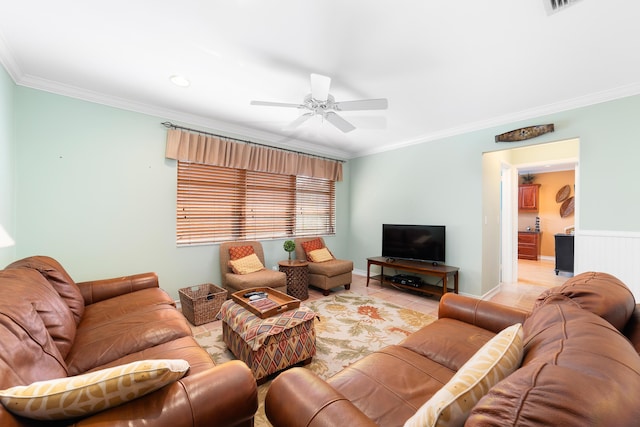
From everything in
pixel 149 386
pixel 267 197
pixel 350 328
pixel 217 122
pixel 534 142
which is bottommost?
pixel 350 328

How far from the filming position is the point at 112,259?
9.79 ft

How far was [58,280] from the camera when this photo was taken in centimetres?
191

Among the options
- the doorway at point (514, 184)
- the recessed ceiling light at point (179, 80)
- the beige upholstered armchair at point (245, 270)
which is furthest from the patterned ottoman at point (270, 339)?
the doorway at point (514, 184)

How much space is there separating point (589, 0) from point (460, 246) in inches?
118

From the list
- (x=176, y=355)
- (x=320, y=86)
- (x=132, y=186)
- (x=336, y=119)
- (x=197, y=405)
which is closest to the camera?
(x=197, y=405)

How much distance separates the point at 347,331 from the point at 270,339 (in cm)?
114

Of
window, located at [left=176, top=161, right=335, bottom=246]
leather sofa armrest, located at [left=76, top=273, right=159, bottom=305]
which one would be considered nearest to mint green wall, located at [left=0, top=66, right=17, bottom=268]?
leather sofa armrest, located at [left=76, top=273, right=159, bottom=305]

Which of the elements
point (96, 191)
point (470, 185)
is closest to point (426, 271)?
point (470, 185)

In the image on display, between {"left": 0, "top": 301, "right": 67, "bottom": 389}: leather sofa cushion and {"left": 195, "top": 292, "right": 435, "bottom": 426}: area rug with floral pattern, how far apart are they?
111cm

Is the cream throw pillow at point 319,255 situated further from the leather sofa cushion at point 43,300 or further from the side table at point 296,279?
the leather sofa cushion at point 43,300

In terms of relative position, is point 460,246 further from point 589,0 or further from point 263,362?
point 263,362

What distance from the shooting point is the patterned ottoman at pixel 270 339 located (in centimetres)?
189

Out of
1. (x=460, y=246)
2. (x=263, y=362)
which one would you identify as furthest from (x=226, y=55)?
(x=460, y=246)

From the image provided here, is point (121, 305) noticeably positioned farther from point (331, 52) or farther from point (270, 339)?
point (331, 52)
